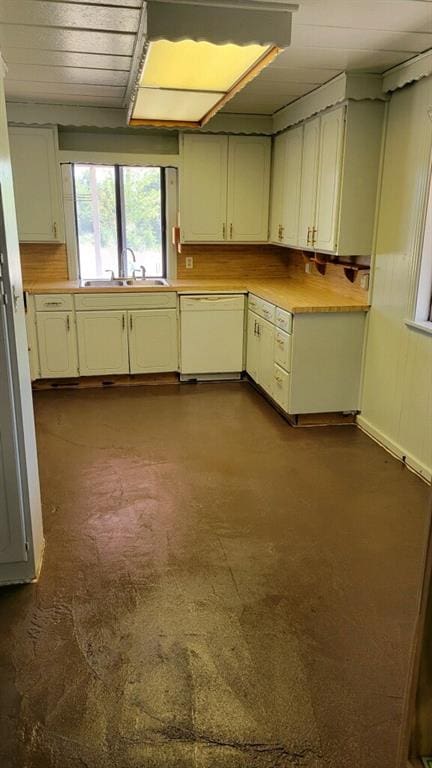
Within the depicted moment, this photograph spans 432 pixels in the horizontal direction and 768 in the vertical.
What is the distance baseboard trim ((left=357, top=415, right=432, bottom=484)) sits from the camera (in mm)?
3367

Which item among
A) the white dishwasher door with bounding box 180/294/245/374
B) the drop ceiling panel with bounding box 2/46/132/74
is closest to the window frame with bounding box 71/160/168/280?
the white dishwasher door with bounding box 180/294/245/374

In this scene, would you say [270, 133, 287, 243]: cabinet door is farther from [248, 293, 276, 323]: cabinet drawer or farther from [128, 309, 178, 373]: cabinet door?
[128, 309, 178, 373]: cabinet door

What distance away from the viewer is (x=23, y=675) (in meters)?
1.88

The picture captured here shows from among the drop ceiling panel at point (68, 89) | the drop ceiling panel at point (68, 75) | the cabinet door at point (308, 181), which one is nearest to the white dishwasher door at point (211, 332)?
the cabinet door at point (308, 181)

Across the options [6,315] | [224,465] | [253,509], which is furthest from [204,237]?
[6,315]

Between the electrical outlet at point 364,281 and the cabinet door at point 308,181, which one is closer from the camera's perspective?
the electrical outlet at point 364,281

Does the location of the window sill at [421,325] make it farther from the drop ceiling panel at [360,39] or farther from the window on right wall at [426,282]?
the drop ceiling panel at [360,39]

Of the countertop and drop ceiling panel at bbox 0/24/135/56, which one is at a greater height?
drop ceiling panel at bbox 0/24/135/56

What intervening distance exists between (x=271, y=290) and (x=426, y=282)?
1.71m

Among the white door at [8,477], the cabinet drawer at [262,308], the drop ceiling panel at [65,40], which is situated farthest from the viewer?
the cabinet drawer at [262,308]

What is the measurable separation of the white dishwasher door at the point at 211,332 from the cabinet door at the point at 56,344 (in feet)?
3.28

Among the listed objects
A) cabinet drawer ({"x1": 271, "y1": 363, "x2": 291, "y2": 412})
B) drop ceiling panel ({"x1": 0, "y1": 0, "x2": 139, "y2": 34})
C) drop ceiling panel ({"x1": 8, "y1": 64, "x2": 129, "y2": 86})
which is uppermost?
drop ceiling panel ({"x1": 8, "y1": 64, "x2": 129, "y2": 86})

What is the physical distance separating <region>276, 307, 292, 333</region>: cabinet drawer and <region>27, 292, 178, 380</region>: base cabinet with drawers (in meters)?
1.16

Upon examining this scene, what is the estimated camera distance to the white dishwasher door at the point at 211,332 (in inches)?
200
